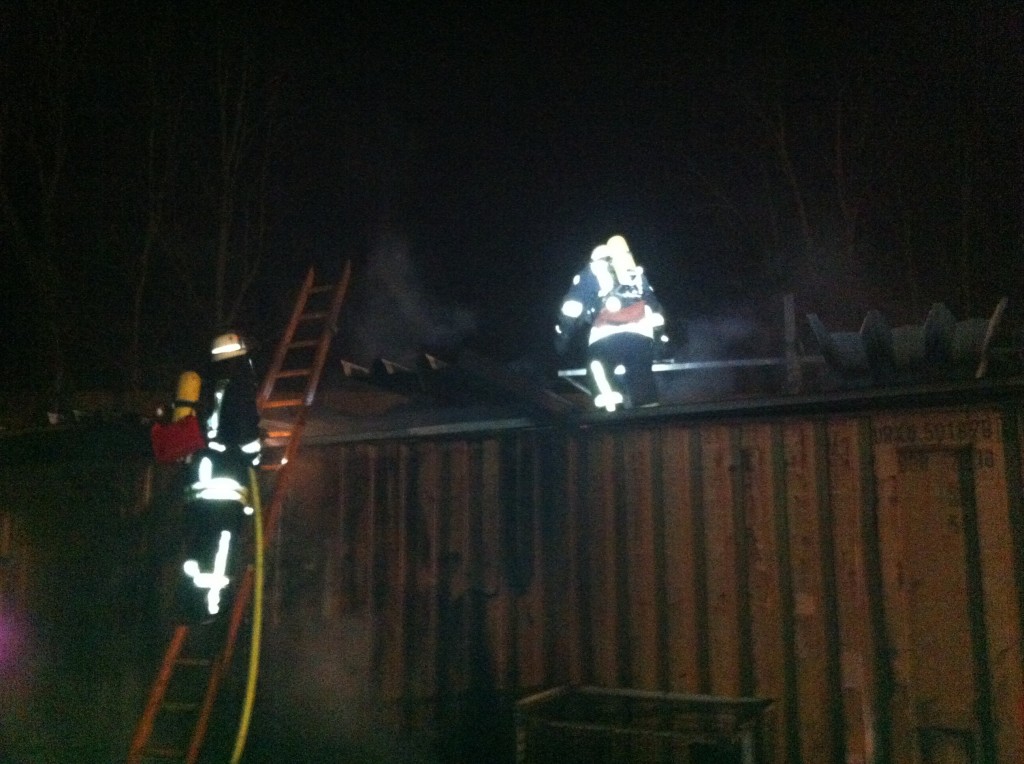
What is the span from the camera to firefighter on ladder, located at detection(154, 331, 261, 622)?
5824mm

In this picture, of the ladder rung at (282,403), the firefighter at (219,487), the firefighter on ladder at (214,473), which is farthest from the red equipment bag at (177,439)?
the ladder rung at (282,403)

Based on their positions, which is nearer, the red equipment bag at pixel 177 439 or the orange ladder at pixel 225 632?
the red equipment bag at pixel 177 439

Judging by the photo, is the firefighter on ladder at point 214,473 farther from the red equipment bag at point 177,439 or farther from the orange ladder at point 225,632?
the orange ladder at point 225,632

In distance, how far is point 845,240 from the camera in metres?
18.7

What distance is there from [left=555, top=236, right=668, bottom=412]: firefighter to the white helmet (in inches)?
87.4

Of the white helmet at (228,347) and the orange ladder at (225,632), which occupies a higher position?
the white helmet at (228,347)

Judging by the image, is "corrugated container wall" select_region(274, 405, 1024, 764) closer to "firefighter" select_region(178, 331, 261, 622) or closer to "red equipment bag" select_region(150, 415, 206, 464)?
"firefighter" select_region(178, 331, 261, 622)

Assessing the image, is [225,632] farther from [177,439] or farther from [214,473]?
[177,439]

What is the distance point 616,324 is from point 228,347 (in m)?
2.60

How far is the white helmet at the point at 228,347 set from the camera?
612cm

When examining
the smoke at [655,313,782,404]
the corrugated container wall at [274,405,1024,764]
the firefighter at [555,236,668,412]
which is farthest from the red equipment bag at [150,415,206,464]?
the smoke at [655,313,782,404]

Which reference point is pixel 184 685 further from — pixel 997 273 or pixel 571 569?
pixel 997 273

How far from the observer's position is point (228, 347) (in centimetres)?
614

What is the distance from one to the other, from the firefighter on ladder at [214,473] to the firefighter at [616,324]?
230 cm
